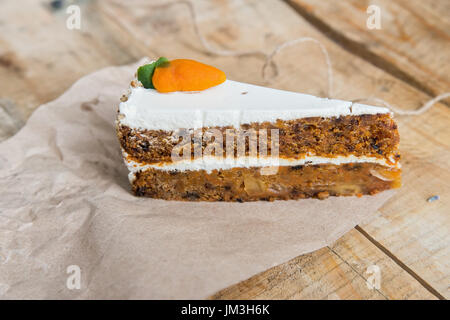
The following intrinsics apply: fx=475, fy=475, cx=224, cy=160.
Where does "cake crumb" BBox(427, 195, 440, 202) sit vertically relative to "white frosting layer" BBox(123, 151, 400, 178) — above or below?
below

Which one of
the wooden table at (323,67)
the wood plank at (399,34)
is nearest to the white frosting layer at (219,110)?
the wooden table at (323,67)

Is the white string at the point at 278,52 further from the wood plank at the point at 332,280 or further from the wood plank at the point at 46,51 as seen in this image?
the wood plank at the point at 332,280

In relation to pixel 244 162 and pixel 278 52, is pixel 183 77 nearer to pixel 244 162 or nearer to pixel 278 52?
pixel 244 162

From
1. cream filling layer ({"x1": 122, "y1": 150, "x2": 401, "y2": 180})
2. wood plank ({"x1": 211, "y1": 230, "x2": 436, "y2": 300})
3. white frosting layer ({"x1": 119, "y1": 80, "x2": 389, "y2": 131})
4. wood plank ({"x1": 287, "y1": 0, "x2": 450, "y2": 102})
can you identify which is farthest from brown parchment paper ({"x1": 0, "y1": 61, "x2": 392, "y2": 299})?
wood plank ({"x1": 287, "y1": 0, "x2": 450, "y2": 102})

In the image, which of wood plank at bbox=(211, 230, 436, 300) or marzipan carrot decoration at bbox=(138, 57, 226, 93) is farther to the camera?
marzipan carrot decoration at bbox=(138, 57, 226, 93)

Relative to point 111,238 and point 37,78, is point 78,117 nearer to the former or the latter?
point 37,78

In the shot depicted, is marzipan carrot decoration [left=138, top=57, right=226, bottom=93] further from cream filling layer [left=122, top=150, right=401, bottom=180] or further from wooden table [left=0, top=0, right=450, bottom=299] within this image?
wooden table [left=0, top=0, right=450, bottom=299]
